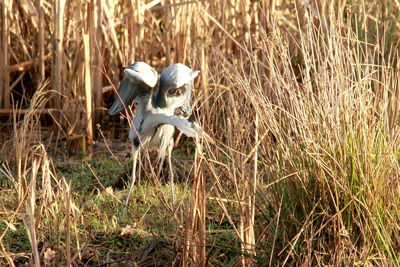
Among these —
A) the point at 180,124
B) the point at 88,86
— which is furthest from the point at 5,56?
the point at 180,124

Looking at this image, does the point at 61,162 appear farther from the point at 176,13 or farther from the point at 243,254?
the point at 243,254

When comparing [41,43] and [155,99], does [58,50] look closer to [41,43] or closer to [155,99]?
[41,43]

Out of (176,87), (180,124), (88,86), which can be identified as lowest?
(88,86)

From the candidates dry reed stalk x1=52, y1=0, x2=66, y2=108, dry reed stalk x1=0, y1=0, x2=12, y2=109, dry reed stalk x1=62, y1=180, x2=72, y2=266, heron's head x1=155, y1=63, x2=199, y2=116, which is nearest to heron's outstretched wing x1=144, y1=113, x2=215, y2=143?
heron's head x1=155, y1=63, x2=199, y2=116

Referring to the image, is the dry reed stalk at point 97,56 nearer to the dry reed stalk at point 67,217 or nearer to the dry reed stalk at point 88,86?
the dry reed stalk at point 88,86

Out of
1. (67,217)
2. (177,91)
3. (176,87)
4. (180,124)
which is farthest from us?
(177,91)

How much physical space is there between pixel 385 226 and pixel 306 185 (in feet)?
1.15

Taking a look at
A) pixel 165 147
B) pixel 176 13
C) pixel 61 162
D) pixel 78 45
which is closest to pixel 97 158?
pixel 61 162

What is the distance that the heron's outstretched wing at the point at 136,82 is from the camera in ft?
11.8

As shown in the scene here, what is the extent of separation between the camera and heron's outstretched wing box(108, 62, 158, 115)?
11.8 ft

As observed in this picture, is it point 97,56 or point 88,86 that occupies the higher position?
point 97,56

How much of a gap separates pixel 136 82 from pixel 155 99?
0.14m

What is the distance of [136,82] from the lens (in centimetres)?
365

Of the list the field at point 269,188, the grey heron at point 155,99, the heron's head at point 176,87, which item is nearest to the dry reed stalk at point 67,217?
the field at point 269,188
